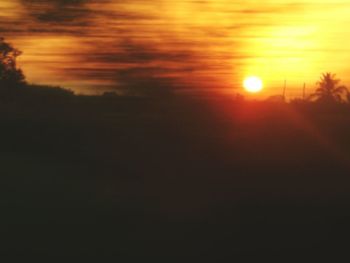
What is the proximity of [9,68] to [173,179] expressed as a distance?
6.68 feet

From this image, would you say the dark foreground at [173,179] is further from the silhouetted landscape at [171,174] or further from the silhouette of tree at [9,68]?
the silhouette of tree at [9,68]

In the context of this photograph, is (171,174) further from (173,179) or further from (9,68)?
(9,68)

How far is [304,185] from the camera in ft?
22.1

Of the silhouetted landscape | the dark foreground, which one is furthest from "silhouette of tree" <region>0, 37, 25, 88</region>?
the dark foreground

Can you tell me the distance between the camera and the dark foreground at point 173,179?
5684 millimetres

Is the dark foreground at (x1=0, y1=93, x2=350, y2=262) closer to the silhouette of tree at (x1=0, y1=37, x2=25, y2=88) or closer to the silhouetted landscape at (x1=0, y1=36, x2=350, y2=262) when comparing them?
the silhouetted landscape at (x1=0, y1=36, x2=350, y2=262)

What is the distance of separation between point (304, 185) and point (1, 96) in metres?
2.89

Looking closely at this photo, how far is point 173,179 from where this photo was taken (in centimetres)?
679

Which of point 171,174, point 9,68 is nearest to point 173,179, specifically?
point 171,174

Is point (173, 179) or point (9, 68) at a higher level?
point (9, 68)

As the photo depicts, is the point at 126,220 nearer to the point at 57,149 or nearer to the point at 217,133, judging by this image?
the point at 217,133

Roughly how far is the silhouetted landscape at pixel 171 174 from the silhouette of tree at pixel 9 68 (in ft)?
0.03

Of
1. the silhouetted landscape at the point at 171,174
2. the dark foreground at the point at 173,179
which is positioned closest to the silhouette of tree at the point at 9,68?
the silhouetted landscape at the point at 171,174

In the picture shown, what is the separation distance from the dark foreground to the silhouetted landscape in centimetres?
1
